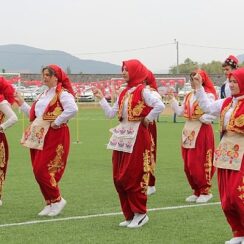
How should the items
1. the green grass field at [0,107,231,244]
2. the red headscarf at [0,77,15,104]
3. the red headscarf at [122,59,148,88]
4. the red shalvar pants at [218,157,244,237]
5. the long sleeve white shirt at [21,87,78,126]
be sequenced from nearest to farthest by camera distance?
the red shalvar pants at [218,157,244,237] < the green grass field at [0,107,231,244] < the red headscarf at [122,59,148,88] < the long sleeve white shirt at [21,87,78,126] < the red headscarf at [0,77,15,104]

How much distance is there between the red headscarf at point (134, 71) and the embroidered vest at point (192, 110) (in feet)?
5.71

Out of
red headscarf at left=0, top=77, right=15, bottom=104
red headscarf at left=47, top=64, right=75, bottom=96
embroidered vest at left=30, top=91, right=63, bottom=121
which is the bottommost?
embroidered vest at left=30, top=91, right=63, bottom=121

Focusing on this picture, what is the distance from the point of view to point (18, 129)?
24.5 metres

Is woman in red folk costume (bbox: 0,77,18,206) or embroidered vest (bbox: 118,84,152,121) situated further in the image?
woman in red folk costume (bbox: 0,77,18,206)

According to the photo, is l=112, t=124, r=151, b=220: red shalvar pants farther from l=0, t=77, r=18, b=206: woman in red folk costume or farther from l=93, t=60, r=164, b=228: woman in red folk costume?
l=0, t=77, r=18, b=206: woman in red folk costume

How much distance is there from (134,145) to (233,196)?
5.12 ft

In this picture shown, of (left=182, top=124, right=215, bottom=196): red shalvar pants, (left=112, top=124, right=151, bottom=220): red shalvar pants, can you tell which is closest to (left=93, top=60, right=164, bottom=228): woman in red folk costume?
(left=112, top=124, right=151, bottom=220): red shalvar pants

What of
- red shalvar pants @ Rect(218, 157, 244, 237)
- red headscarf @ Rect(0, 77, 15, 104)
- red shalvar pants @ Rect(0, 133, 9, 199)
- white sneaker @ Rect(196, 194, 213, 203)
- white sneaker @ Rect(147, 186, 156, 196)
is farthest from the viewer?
white sneaker @ Rect(147, 186, 156, 196)

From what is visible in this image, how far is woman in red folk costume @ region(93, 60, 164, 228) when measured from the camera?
752cm

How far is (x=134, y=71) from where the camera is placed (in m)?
7.66

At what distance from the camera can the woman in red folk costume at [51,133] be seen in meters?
8.11

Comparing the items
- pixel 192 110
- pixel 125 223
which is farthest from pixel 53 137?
pixel 192 110

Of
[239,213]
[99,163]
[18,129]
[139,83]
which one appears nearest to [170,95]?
[139,83]

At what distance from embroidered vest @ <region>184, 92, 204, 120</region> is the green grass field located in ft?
3.67
